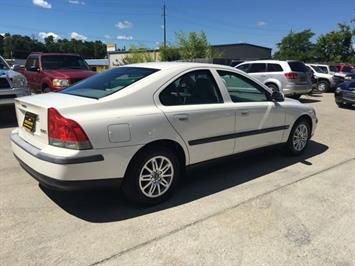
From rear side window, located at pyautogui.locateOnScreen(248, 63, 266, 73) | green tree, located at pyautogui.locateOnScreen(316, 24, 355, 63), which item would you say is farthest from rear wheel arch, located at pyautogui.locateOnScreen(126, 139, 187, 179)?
green tree, located at pyautogui.locateOnScreen(316, 24, 355, 63)

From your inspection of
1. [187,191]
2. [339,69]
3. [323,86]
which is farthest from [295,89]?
[339,69]

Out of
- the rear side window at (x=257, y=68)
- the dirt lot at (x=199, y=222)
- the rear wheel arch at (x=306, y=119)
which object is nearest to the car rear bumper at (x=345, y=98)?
the rear side window at (x=257, y=68)

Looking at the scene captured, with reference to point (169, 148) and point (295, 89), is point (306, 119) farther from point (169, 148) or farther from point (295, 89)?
point (295, 89)

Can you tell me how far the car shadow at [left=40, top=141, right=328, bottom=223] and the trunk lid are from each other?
29.5 inches

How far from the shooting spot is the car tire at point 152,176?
3.64 metres

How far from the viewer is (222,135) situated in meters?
4.43

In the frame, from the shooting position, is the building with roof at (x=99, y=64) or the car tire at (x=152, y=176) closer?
the car tire at (x=152, y=176)

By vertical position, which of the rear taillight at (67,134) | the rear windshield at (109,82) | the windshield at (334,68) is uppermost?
the windshield at (334,68)

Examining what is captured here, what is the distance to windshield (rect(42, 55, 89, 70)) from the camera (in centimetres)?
1066

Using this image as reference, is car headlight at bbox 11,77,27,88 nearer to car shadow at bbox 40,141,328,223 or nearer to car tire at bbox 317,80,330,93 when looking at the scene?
car shadow at bbox 40,141,328,223

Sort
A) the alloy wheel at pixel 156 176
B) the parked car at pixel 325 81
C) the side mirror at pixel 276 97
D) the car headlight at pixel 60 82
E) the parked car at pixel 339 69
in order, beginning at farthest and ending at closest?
the parked car at pixel 339 69
the parked car at pixel 325 81
the car headlight at pixel 60 82
the side mirror at pixel 276 97
the alloy wheel at pixel 156 176

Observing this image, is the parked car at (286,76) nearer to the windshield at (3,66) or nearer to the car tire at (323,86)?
the car tire at (323,86)

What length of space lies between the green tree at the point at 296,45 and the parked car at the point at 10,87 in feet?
165

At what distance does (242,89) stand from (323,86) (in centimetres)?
1751
